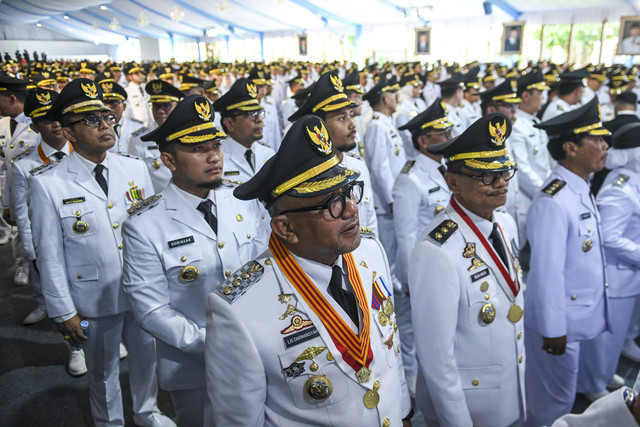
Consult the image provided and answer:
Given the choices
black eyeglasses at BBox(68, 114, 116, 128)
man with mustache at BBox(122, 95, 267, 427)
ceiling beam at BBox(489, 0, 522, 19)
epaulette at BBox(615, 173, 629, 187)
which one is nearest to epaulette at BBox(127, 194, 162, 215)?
man with mustache at BBox(122, 95, 267, 427)

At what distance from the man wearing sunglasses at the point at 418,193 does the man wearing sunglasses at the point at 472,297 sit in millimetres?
1273

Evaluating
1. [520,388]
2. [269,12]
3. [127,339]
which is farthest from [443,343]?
[269,12]

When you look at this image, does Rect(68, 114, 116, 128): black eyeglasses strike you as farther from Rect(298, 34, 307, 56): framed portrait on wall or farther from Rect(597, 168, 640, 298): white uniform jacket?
Rect(298, 34, 307, 56): framed portrait on wall

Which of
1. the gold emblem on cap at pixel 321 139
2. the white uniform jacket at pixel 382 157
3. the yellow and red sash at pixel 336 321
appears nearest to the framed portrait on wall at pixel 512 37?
the white uniform jacket at pixel 382 157

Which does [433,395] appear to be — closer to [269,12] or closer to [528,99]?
[528,99]

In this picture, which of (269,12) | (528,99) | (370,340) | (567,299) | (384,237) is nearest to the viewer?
(370,340)

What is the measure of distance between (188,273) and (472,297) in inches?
53.6

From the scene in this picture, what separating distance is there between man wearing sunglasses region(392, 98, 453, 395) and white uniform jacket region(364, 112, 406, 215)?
1.23 m

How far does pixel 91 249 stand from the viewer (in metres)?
2.77

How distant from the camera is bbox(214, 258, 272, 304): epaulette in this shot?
1505 millimetres

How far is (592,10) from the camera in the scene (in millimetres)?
20781

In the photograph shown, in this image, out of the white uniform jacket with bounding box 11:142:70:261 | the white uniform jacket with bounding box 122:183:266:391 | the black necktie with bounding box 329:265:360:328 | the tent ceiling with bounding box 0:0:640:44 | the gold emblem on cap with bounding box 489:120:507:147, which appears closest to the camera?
the black necktie with bounding box 329:265:360:328

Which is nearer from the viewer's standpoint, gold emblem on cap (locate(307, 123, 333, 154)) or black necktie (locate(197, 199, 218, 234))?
gold emblem on cap (locate(307, 123, 333, 154))

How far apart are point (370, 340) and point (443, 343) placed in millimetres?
547
